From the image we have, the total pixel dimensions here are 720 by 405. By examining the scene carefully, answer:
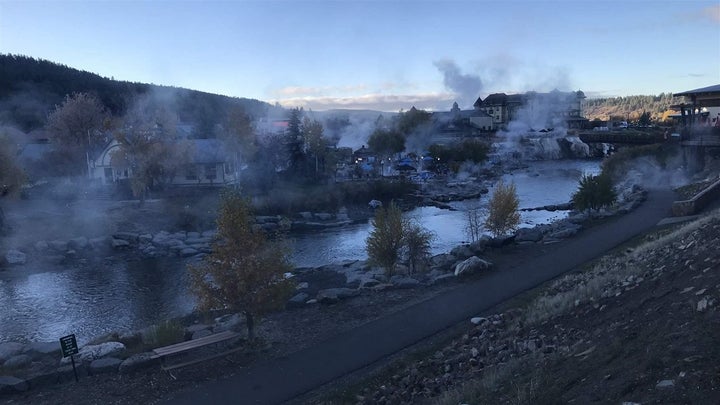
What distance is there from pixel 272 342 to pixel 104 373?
7.40ft

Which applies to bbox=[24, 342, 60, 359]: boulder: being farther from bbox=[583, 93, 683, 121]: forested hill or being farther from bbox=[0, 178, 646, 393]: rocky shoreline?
bbox=[583, 93, 683, 121]: forested hill

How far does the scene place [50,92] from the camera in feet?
173

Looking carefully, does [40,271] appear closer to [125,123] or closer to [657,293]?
[125,123]

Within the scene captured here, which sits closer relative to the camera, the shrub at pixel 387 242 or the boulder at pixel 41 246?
the shrub at pixel 387 242

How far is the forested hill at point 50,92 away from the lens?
48.0m

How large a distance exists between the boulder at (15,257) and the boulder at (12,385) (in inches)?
468

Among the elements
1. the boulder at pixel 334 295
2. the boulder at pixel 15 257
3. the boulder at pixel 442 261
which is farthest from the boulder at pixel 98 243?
the boulder at pixel 334 295

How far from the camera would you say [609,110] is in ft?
409

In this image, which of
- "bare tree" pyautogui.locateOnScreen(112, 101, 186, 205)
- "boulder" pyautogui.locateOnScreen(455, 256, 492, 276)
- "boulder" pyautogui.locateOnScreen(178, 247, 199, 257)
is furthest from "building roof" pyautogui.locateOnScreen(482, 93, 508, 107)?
"boulder" pyautogui.locateOnScreen(455, 256, 492, 276)

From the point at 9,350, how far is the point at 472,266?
8.30 metres

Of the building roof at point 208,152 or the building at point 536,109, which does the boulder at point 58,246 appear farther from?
the building at point 536,109

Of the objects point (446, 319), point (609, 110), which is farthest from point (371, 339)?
point (609, 110)

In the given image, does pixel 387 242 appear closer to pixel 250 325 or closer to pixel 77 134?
pixel 250 325

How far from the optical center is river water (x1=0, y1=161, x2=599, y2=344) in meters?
11.4
